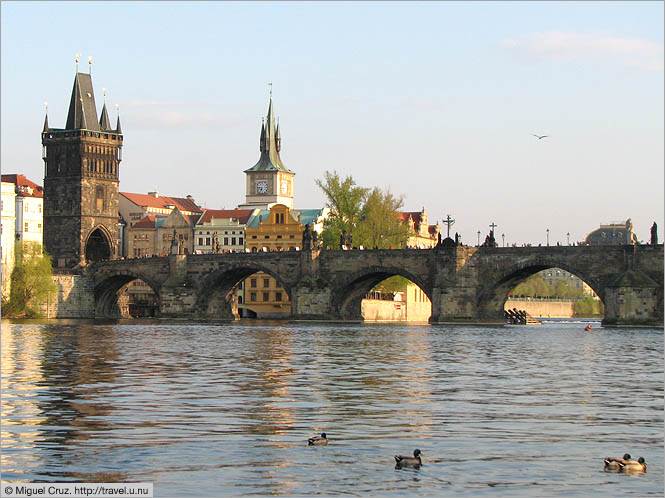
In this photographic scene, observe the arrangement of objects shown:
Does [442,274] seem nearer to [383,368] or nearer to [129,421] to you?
[383,368]

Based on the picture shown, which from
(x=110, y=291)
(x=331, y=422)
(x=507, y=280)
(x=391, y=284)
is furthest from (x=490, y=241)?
(x=331, y=422)

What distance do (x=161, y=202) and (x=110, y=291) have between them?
3958 cm

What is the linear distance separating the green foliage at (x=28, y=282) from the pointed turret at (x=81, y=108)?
29536 mm

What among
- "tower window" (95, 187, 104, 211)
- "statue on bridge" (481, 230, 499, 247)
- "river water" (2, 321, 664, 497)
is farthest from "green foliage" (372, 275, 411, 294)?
"river water" (2, 321, 664, 497)

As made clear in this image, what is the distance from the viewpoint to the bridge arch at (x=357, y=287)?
98.2 metres

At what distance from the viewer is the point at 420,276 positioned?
320 feet

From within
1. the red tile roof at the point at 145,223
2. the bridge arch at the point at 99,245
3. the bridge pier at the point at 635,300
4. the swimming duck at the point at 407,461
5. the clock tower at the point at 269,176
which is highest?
the clock tower at the point at 269,176

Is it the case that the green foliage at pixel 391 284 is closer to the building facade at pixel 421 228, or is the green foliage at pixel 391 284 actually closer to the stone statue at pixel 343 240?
the stone statue at pixel 343 240

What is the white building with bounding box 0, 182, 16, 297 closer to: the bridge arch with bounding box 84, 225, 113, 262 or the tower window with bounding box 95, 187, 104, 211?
the bridge arch with bounding box 84, 225, 113, 262

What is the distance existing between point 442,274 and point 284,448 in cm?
7343

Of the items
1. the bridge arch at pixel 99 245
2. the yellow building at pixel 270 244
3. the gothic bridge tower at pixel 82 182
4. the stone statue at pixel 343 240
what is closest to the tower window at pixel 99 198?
the gothic bridge tower at pixel 82 182

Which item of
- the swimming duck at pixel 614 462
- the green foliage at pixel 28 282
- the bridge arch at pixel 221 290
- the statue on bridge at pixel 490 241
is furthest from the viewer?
the bridge arch at pixel 221 290

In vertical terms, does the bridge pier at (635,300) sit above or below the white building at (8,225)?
below

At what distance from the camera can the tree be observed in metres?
113
